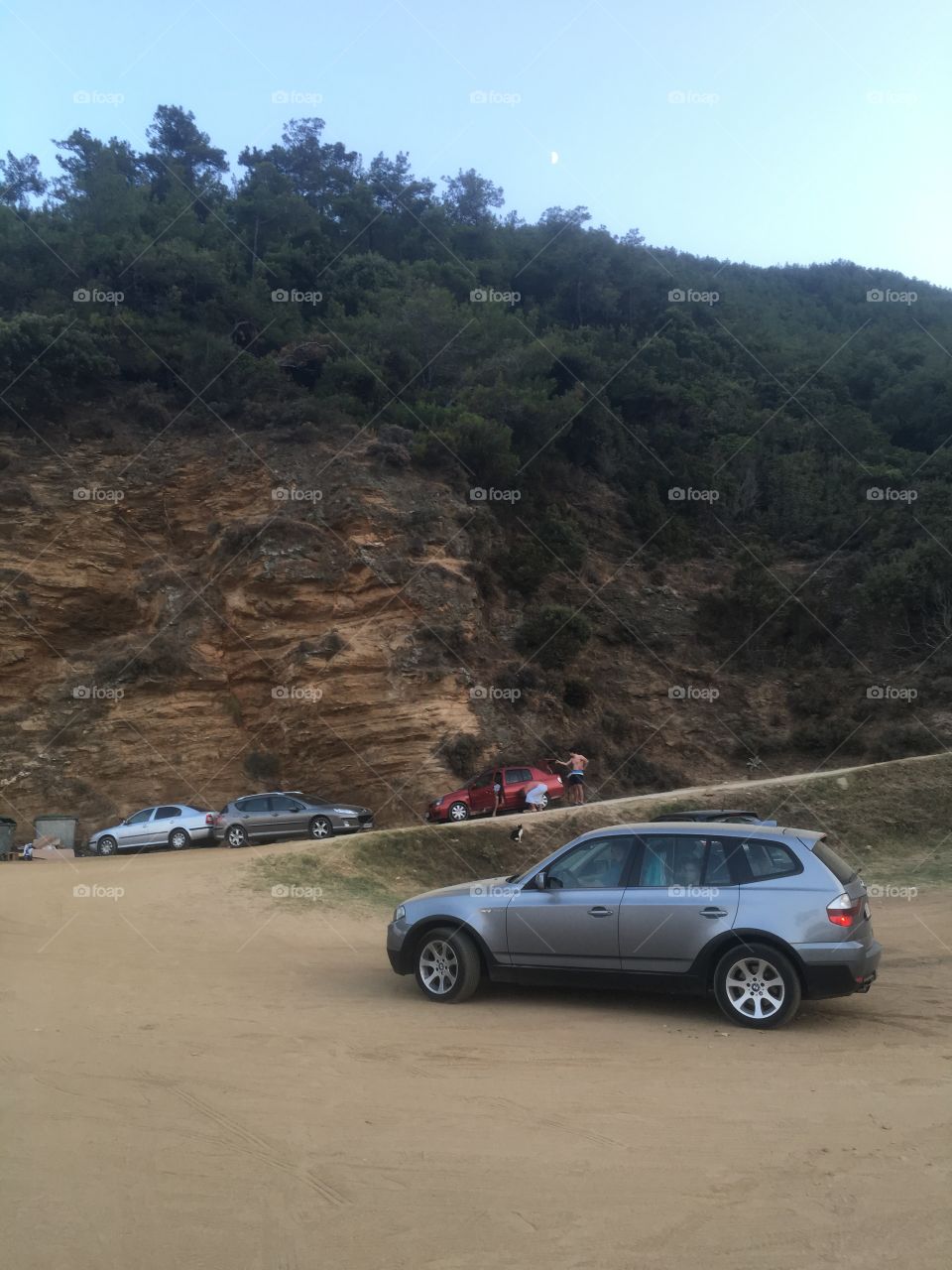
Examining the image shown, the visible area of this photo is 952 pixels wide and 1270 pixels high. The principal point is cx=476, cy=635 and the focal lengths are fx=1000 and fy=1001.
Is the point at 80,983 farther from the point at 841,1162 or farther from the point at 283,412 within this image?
the point at 283,412

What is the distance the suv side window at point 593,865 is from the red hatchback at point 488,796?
52.4 ft

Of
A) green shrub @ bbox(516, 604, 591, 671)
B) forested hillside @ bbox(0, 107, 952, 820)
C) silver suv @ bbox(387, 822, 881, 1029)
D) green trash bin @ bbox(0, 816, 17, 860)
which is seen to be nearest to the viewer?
silver suv @ bbox(387, 822, 881, 1029)

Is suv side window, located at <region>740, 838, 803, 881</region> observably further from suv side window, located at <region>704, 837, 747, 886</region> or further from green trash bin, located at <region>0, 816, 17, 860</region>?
green trash bin, located at <region>0, 816, 17, 860</region>

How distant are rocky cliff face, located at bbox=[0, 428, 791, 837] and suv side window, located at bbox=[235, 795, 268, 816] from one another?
2950mm

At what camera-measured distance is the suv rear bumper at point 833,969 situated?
723 centimetres

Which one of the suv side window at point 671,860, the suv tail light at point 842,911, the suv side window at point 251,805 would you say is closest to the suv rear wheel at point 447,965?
the suv side window at point 671,860

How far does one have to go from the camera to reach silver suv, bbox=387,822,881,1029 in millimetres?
7340

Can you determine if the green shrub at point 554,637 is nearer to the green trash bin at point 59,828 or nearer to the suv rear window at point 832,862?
the green trash bin at point 59,828

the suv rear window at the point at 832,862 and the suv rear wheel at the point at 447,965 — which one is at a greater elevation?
the suv rear window at the point at 832,862

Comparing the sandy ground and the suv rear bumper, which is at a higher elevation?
the suv rear bumper

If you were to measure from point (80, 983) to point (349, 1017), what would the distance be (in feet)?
9.53

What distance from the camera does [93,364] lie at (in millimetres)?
34188

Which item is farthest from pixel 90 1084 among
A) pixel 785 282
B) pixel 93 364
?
pixel 785 282

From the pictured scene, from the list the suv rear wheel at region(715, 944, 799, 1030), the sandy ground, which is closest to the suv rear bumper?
the suv rear wheel at region(715, 944, 799, 1030)
